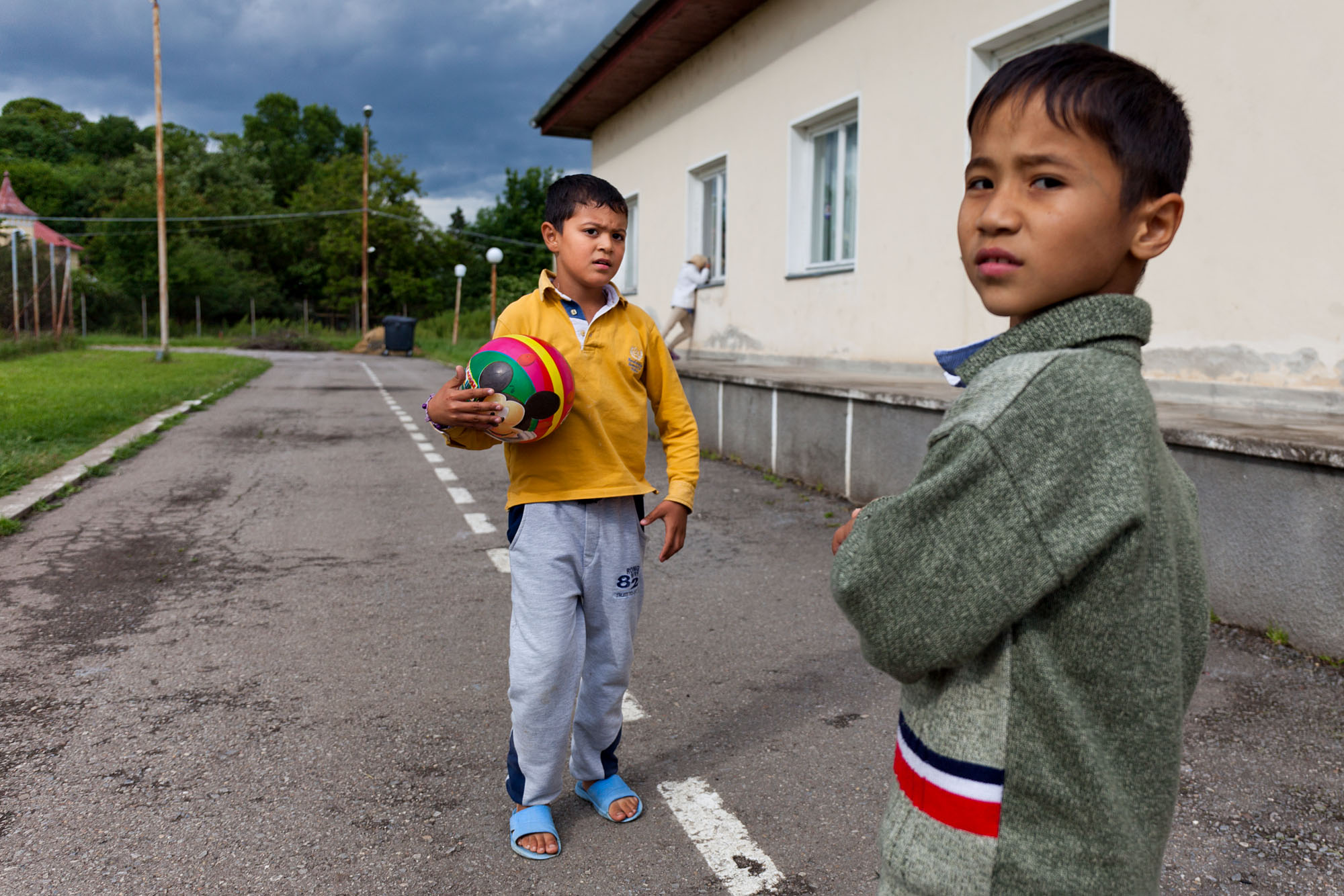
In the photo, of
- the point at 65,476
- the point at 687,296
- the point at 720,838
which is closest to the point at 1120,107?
the point at 720,838

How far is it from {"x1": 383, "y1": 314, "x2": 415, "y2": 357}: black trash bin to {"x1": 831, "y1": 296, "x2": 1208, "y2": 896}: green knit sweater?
131 ft

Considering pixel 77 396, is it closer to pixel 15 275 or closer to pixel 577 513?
pixel 15 275

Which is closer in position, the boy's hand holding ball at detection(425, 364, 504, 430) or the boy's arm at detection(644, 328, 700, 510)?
the boy's hand holding ball at detection(425, 364, 504, 430)

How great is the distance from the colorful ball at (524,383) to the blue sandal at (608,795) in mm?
1089

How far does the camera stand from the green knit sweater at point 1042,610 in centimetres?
110

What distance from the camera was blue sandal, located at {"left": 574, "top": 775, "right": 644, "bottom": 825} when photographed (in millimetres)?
3021

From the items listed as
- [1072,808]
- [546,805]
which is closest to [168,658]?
[546,805]

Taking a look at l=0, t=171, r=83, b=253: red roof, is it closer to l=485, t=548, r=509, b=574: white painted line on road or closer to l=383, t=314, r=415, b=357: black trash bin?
l=383, t=314, r=415, b=357: black trash bin

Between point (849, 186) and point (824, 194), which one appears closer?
point (849, 186)

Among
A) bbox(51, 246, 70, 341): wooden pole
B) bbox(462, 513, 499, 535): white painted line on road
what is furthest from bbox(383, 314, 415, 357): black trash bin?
bbox(462, 513, 499, 535): white painted line on road

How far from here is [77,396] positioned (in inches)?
591

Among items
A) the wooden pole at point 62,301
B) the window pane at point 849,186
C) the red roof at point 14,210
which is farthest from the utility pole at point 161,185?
the red roof at point 14,210

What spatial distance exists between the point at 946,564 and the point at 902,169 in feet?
31.6

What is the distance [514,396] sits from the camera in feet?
8.52
